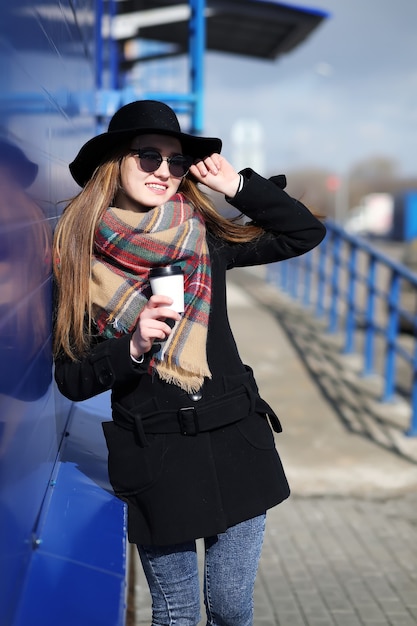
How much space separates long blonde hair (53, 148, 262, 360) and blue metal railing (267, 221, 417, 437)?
3.74 metres

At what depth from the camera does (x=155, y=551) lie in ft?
6.27

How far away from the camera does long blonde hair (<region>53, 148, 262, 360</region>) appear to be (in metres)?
1.82

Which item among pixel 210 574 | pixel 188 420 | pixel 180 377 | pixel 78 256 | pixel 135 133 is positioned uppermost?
pixel 135 133

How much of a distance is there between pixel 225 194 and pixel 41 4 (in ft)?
2.18

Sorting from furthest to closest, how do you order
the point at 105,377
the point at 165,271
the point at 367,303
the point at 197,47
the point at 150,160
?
1. the point at 197,47
2. the point at 367,303
3. the point at 150,160
4. the point at 105,377
5. the point at 165,271

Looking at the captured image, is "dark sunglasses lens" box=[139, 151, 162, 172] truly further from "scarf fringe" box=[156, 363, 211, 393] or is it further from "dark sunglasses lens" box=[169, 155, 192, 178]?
"scarf fringe" box=[156, 363, 211, 393]

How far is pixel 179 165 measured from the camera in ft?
6.35

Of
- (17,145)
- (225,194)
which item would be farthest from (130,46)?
(17,145)

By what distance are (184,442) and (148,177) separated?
0.64 m

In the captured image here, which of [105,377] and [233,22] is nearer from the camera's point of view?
[105,377]

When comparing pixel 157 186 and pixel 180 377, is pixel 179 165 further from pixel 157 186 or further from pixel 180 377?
pixel 180 377

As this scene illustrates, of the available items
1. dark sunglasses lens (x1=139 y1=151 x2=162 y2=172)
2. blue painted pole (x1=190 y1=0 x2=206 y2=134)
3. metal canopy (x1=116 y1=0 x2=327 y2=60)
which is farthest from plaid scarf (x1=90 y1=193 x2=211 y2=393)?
metal canopy (x1=116 y1=0 x2=327 y2=60)

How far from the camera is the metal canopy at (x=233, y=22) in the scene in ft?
25.5

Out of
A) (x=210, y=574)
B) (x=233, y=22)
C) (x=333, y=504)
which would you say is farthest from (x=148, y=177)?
(x=233, y=22)
